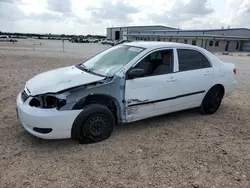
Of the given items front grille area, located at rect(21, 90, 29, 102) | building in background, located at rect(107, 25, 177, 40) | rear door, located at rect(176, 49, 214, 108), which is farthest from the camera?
building in background, located at rect(107, 25, 177, 40)

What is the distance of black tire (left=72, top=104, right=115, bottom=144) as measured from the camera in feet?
11.3

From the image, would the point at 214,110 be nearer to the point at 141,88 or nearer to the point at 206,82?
the point at 206,82

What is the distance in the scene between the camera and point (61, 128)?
3.36 meters

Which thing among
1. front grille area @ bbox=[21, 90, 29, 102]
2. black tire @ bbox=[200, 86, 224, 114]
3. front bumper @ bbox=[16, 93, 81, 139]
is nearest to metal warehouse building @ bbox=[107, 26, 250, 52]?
black tire @ bbox=[200, 86, 224, 114]

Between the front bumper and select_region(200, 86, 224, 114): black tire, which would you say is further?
select_region(200, 86, 224, 114): black tire

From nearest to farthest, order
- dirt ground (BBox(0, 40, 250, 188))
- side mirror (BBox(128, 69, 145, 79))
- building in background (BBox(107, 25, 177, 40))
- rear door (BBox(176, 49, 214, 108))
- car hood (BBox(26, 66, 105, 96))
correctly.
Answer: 1. dirt ground (BBox(0, 40, 250, 188))
2. car hood (BBox(26, 66, 105, 96))
3. side mirror (BBox(128, 69, 145, 79))
4. rear door (BBox(176, 49, 214, 108))
5. building in background (BBox(107, 25, 177, 40))

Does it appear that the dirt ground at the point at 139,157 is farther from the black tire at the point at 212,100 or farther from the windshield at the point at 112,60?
the windshield at the point at 112,60

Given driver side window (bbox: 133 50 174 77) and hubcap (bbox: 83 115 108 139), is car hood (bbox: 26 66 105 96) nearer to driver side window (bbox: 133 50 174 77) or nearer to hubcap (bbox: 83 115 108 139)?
hubcap (bbox: 83 115 108 139)

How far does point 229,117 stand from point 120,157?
3.08 m

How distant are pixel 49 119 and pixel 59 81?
26.4 inches

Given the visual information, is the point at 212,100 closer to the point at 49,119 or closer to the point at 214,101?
the point at 214,101

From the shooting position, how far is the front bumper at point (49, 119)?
3.24m

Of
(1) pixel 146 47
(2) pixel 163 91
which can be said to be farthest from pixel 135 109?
(1) pixel 146 47

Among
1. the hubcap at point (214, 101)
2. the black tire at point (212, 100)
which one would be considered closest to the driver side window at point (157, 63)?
the black tire at point (212, 100)
